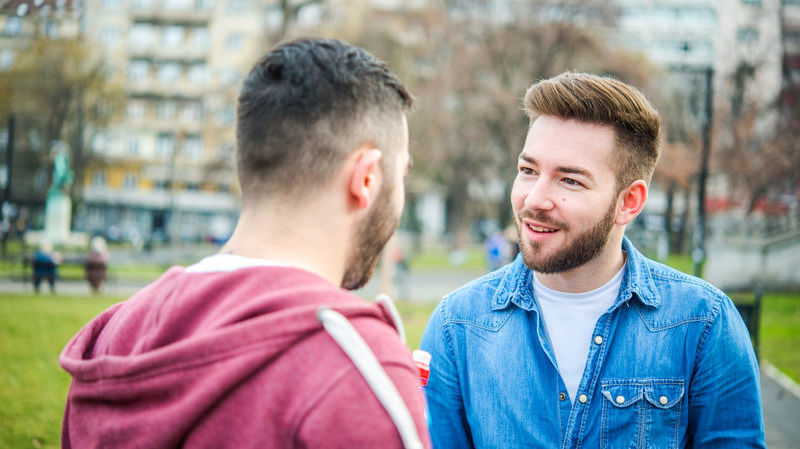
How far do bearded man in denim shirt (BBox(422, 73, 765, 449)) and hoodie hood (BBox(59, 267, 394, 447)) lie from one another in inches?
46.1

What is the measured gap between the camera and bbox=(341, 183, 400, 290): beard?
1.80 metres

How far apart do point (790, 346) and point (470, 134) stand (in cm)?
2458

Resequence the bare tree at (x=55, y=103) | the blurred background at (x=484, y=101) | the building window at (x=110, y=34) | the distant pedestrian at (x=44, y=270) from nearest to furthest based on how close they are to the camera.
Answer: the distant pedestrian at (x=44, y=270), the blurred background at (x=484, y=101), the bare tree at (x=55, y=103), the building window at (x=110, y=34)

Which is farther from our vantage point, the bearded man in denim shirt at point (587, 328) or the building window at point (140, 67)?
the building window at point (140, 67)

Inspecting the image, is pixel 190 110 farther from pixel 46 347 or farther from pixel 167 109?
pixel 46 347

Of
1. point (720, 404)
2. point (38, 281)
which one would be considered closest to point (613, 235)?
point (720, 404)

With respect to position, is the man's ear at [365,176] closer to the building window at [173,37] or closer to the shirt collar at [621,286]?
the shirt collar at [621,286]

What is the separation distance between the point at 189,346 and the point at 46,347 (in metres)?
10.3

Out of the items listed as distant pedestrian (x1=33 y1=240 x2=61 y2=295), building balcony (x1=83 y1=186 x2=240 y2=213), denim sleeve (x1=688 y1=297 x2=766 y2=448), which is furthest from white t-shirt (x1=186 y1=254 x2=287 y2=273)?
building balcony (x1=83 y1=186 x2=240 y2=213)

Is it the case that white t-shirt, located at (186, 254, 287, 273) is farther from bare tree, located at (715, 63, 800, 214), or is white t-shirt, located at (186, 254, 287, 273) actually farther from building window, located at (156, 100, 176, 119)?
building window, located at (156, 100, 176, 119)

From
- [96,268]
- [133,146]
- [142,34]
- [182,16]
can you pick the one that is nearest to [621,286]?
[96,268]

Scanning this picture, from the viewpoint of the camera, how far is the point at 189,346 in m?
1.49

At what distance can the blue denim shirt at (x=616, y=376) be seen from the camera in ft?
8.02

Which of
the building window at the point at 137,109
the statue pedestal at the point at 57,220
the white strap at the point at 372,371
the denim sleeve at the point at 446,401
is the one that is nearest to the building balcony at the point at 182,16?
the building window at the point at 137,109
